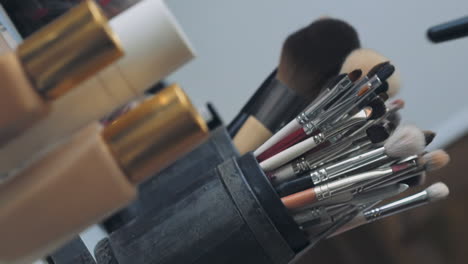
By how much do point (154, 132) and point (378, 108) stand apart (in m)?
0.13

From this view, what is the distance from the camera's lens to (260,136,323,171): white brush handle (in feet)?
0.82

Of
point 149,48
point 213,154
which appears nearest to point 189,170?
point 213,154

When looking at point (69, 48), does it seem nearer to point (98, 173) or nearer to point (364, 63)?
point (98, 173)

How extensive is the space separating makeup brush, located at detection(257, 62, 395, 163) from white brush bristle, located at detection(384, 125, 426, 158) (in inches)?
0.9

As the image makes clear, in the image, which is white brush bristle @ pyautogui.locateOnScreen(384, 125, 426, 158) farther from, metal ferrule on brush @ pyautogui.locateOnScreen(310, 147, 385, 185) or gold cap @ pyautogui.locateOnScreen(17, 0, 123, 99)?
gold cap @ pyautogui.locateOnScreen(17, 0, 123, 99)

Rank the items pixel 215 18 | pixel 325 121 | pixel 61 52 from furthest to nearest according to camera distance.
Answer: pixel 215 18 → pixel 325 121 → pixel 61 52

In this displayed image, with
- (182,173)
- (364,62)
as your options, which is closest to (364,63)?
(364,62)

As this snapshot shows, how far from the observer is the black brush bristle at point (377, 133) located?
0.24 m

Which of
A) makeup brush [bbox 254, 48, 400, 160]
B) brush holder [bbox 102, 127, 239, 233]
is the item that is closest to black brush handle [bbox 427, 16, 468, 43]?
makeup brush [bbox 254, 48, 400, 160]

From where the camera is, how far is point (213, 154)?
281 millimetres

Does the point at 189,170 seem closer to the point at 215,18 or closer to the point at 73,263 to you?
the point at 73,263

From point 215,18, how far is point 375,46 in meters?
0.15

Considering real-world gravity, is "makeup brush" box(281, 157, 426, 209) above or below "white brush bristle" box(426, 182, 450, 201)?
above

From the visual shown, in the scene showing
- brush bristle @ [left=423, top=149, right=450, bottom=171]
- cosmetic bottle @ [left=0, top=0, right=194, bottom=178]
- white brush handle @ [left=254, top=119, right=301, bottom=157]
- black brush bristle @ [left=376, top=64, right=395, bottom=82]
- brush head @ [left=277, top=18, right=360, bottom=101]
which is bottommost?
brush bristle @ [left=423, top=149, right=450, bottom=171]
